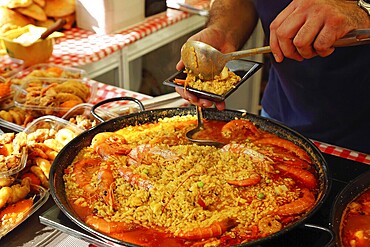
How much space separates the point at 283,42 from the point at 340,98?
73 cm

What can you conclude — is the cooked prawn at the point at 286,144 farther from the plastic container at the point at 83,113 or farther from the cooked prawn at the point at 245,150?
the plastic container at the point at 83,113

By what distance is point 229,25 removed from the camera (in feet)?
7.10

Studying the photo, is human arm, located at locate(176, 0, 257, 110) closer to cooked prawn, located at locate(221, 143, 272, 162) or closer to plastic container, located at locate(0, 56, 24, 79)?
cooked prawn, located at locate(221, 143, 272, 162)

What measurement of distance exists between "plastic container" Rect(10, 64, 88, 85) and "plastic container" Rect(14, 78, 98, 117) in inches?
2.2

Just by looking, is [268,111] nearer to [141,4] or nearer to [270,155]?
[270,155]

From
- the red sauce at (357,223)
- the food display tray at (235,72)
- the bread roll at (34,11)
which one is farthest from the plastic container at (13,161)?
the bread roll at (34,11)

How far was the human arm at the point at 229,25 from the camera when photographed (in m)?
1.99

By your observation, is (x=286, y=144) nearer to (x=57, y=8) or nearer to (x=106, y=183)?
(x=106, y=183)

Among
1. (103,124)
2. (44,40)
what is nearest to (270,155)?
(103,124)

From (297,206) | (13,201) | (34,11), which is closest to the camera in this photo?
(297,206)

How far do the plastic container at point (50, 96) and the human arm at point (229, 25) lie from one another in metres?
0.61

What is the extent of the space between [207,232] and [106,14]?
2.25 m

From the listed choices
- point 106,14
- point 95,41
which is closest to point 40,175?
point 95,41

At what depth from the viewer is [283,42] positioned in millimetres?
1525
